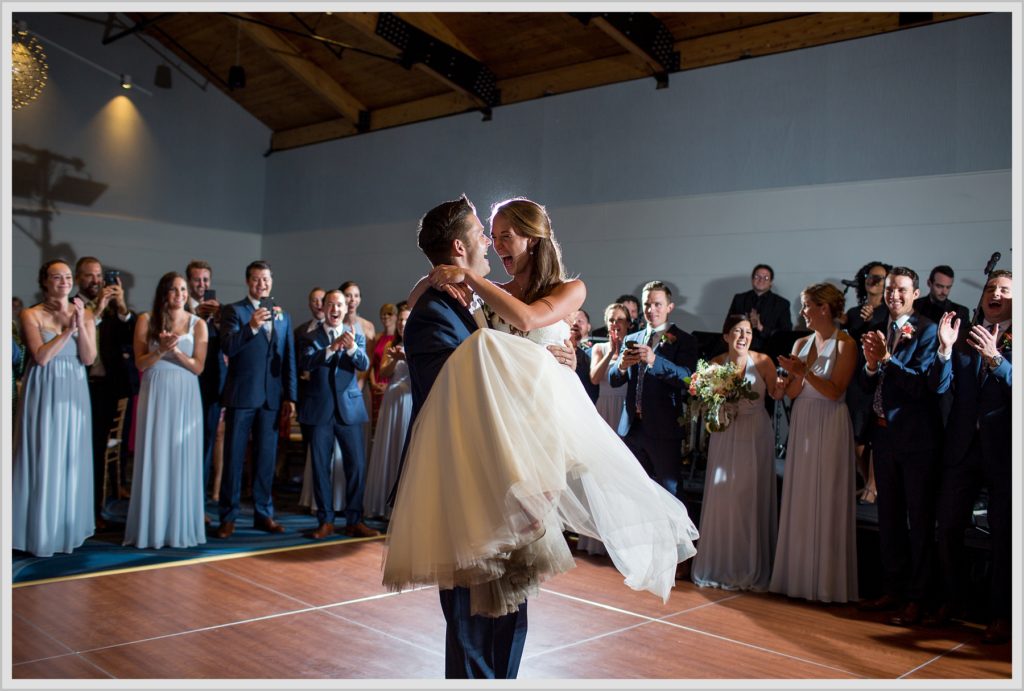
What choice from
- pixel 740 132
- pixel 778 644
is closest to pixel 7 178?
pixel 778 644

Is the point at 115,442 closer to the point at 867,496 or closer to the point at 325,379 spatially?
the point at 325,379

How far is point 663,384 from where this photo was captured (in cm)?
570

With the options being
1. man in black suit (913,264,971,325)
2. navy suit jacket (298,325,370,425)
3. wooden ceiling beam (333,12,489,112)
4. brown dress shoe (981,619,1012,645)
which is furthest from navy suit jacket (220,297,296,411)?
wooden ceiling beam (333,12,489,112)

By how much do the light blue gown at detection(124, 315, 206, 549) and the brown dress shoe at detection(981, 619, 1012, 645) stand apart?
453 centimetres

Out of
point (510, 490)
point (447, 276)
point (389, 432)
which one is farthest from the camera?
point (389, 432)

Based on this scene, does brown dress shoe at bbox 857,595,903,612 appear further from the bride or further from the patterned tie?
the bride

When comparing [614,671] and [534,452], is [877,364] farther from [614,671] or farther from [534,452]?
[534,452]

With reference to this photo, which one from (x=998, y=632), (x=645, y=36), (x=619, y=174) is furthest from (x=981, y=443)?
(x=619, y=174)

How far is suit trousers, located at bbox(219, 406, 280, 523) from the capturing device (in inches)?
241

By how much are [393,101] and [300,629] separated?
405 inches

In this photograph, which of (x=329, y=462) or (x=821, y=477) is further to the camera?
(x=329, y=462)

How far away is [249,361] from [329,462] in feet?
2.97

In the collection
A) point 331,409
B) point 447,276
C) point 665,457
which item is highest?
point 447,276

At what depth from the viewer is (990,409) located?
13.8 ft
